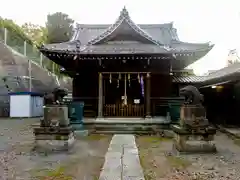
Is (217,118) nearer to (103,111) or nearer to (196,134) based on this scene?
(103,111)

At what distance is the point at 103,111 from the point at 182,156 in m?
7.67

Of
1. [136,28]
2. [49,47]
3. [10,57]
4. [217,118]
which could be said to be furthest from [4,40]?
[217,118]

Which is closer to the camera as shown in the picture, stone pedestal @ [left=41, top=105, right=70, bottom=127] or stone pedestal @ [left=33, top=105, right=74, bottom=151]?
stone pedestal @ [left=33, top=105, right=74, bottom=151]

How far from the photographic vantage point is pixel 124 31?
15000mm

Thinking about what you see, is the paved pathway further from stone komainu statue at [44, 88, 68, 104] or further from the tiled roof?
the tiled roof

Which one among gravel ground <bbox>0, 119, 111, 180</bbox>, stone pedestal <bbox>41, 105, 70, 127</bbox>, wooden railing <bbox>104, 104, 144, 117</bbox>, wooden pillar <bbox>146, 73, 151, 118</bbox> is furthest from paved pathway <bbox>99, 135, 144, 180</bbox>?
wooden railing <bbox>104, 104, 144, 117</bbox>

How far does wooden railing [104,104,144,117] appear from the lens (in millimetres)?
14664

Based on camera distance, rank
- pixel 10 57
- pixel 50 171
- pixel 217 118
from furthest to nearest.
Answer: pixel 10 57 → pixel 217 118 → pixel 50 171

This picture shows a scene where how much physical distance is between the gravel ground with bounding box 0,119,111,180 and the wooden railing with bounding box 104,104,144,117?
521 cm

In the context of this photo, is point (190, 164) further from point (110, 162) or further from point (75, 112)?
point (75, 112)

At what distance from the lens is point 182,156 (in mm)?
7191

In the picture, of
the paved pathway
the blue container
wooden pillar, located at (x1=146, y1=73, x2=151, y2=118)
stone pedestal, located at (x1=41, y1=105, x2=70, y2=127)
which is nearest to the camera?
the paved pathway

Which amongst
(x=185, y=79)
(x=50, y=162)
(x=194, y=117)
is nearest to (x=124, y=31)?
(x=185, y=79)

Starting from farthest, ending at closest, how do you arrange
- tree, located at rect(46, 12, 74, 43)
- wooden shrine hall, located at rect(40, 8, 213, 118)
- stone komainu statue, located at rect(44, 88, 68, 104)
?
tree, located at rect(46, 12, 74, 43) → wooden shrine hall, located at rect(40, 8, 213, 118) → stone komainu statue, located at rect(44, 88, 68, 104)
